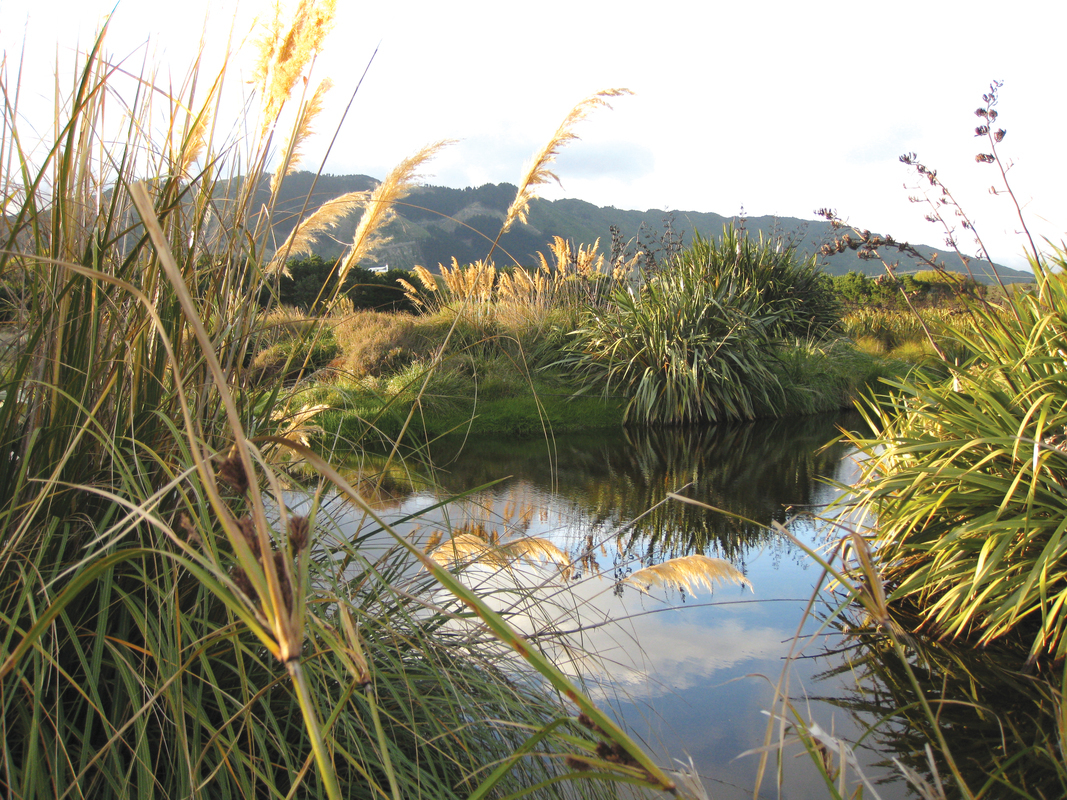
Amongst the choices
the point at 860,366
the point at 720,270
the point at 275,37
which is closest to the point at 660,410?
the point at 720,270

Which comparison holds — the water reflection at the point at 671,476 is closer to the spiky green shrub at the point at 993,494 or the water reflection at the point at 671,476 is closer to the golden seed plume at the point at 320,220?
the spiky green shrub at the point at 993,494

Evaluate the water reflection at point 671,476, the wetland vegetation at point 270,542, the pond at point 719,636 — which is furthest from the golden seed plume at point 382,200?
the water reflection at point 671,476

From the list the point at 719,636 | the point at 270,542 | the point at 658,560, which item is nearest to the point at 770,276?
the point at 658,560

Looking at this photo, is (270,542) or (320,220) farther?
(320,220)

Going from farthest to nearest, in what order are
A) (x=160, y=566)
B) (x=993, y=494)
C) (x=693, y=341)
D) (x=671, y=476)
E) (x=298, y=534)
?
(x=693, y=341), (x=671, y=476), (x=993, y=494), (x=160, y=566), (x=298, y=534)

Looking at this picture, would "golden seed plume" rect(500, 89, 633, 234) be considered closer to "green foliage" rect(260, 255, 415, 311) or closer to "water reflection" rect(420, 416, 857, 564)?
"water reflection" rect(420, 416, 857, 564)

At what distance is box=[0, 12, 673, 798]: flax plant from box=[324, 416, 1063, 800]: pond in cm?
27

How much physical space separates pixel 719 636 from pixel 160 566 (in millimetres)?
1749

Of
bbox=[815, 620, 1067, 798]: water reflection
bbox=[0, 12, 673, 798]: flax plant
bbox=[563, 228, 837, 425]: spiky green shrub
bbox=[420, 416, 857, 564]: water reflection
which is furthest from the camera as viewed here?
bbox=[563, 228, 837, 425]: spiky green shrub

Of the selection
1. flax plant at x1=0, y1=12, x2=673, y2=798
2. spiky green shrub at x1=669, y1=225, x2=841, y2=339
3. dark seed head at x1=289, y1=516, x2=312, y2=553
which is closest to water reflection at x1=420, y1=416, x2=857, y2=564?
flax plant at x1=0, y1=12, x2=673, y2=798

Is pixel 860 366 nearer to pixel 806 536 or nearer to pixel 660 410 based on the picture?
pixel 660 410

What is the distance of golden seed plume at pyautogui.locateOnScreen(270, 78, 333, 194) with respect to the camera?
178cm

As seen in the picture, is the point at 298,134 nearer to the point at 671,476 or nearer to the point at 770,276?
the point at 671,476

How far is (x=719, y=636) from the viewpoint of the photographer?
2305 mm
